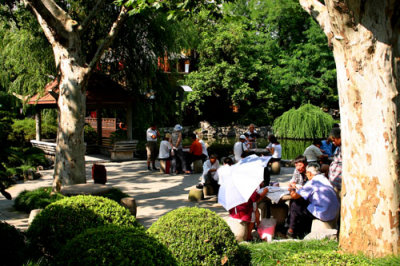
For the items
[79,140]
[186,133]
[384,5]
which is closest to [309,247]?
[384,5]

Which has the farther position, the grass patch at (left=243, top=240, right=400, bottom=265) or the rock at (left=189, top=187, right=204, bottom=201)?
the rock at (left=189, top=187, right=204, bottom=201)

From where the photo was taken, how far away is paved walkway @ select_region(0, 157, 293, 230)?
8836 mm

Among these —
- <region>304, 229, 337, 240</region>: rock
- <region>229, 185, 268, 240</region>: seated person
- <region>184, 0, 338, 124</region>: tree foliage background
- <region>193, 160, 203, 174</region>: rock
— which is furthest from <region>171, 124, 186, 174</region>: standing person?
<region>184, 0, 338, 124</region>: tree foliage background

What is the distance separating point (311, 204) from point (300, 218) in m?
0.35

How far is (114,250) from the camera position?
10.5 ft

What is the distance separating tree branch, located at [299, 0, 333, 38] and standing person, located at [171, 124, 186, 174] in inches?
379

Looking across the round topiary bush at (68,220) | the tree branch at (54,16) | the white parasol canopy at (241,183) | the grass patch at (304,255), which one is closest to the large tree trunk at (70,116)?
the tree branch at (54,16)

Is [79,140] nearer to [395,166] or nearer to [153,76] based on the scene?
[395,166]

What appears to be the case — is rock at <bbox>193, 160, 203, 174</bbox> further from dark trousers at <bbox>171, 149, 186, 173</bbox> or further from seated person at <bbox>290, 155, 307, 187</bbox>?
seated person at <bbox>290, 155, 307, 187</bbox>

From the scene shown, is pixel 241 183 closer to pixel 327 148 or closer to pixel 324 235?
pixel 324 235

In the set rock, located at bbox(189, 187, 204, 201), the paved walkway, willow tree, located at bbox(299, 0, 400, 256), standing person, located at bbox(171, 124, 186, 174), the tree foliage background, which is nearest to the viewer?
willow tree, located at bbox(299, 0, 400, 256)

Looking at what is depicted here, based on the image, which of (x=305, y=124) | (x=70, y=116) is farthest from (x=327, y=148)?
(x=305, y=124)

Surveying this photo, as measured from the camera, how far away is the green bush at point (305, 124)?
108 ft

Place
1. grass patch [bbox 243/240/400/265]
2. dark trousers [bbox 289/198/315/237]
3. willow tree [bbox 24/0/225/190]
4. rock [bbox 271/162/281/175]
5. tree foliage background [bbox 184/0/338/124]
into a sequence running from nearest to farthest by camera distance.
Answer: grass patch [bbox 243/240/400/265]
dark trousers [bbox 289/198/315/237]
willow tree [bbox 24/0/225/190]
rock [bbox 271/162/281/175]
tree foliage background [bbox 184/0/338/124]
